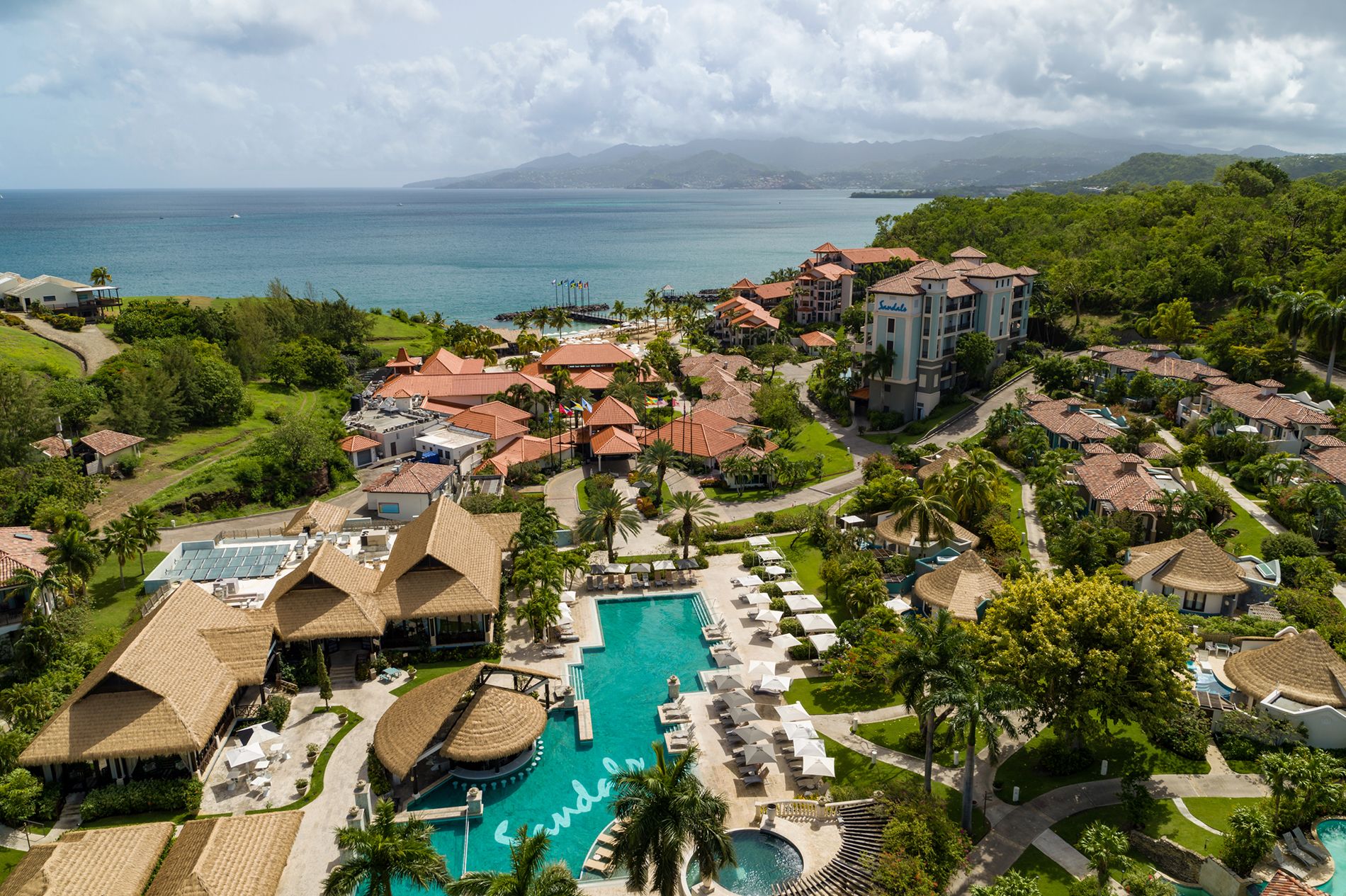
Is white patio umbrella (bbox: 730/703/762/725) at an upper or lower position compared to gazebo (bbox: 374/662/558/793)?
lower

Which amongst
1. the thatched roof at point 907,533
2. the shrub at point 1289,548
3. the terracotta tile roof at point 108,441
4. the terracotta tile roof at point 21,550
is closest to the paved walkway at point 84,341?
the terracotta tile roof at point 108,441

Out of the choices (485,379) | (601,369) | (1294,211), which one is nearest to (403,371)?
(485,379)

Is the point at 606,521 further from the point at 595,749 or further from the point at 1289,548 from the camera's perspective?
the point at 1289,548

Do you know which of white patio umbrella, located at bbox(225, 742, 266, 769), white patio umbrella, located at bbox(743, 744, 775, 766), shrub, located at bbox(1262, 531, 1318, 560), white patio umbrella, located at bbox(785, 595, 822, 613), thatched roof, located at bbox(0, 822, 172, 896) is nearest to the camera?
thatched roof, located at bbox(0, 822, 172, 896)

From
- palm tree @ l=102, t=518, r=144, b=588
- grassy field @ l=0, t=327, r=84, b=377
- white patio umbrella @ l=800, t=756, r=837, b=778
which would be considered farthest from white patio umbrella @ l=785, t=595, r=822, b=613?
grassy field @ l=0, t=327, r=84, b=377

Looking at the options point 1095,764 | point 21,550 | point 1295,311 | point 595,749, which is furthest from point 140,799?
point 1295,311

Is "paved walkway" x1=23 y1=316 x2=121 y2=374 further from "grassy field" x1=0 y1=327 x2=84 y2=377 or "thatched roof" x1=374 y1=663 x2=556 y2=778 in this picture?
"thatched roof" x1=374 y1=663 x2=556 y2=778

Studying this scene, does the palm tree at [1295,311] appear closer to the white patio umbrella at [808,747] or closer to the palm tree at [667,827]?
the white patio umbrella at [808,747]
